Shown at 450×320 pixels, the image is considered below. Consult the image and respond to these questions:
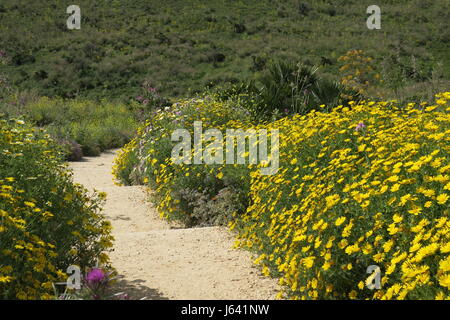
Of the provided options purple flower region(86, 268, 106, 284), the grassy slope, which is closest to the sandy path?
purple flower region(86, 268, 106, 284)

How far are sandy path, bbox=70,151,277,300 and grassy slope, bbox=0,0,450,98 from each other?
22.6 m

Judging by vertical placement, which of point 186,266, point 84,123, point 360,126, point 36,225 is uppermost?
point 360,126

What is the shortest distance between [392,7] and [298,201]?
39.9 m

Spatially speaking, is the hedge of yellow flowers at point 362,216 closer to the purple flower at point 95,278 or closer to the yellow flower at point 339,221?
the yellow flower at point 339,221

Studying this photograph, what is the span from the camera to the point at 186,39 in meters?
34.4

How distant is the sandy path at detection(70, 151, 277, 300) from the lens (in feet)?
12.5

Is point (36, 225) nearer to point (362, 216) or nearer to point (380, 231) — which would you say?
point (362, 216)

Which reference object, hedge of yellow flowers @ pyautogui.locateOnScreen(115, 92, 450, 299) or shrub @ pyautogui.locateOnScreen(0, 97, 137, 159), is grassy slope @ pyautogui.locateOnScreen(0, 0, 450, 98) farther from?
hedge of yellow flowers @ pyautogui.locateOnScreen(115, 92, 450, 299)

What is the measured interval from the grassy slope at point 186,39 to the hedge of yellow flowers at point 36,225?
23589mm

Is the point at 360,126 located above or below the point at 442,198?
above

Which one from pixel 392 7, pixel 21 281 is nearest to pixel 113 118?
pixel 21 281

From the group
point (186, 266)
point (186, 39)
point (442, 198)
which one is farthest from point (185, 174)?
point (186, 39)

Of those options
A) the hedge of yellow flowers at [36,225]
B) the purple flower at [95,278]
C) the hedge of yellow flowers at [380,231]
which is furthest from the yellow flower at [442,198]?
the hedge of yellow flowers at [36,225]

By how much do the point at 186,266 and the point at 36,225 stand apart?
1.47 m
